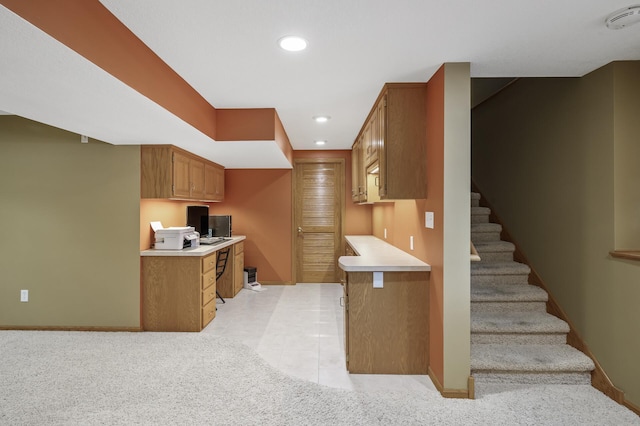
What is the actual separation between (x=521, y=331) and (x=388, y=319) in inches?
44.6

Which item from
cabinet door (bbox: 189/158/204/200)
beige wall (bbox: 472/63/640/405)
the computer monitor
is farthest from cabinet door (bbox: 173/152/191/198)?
beige wall (bbox: 472/63/640/405)

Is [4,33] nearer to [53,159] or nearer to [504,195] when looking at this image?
[53,159]

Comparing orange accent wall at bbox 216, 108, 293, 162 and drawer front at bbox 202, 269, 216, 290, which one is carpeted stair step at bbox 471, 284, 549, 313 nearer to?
orange accent wall at bbox 216, 108, 293, 162

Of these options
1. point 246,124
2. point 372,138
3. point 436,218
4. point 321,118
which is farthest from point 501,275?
point 246,124

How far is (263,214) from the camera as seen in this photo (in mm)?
5793

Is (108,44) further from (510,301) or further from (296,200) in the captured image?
(296,200)

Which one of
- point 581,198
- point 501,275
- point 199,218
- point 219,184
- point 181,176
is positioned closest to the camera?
point 581,198

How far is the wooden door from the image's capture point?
5.81 metres

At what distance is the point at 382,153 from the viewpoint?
8.98 feet

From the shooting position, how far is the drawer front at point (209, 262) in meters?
3.71

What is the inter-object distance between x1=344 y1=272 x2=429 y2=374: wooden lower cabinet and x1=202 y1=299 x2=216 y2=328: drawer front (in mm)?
1858

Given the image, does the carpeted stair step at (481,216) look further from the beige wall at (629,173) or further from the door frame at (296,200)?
the door frame at (296,200)

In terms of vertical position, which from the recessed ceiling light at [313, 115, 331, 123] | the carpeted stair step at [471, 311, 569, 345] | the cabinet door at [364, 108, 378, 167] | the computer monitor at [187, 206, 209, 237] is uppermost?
the recessed ceiling light at [313, 115, 331, 123]

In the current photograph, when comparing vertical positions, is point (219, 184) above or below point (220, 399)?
above
